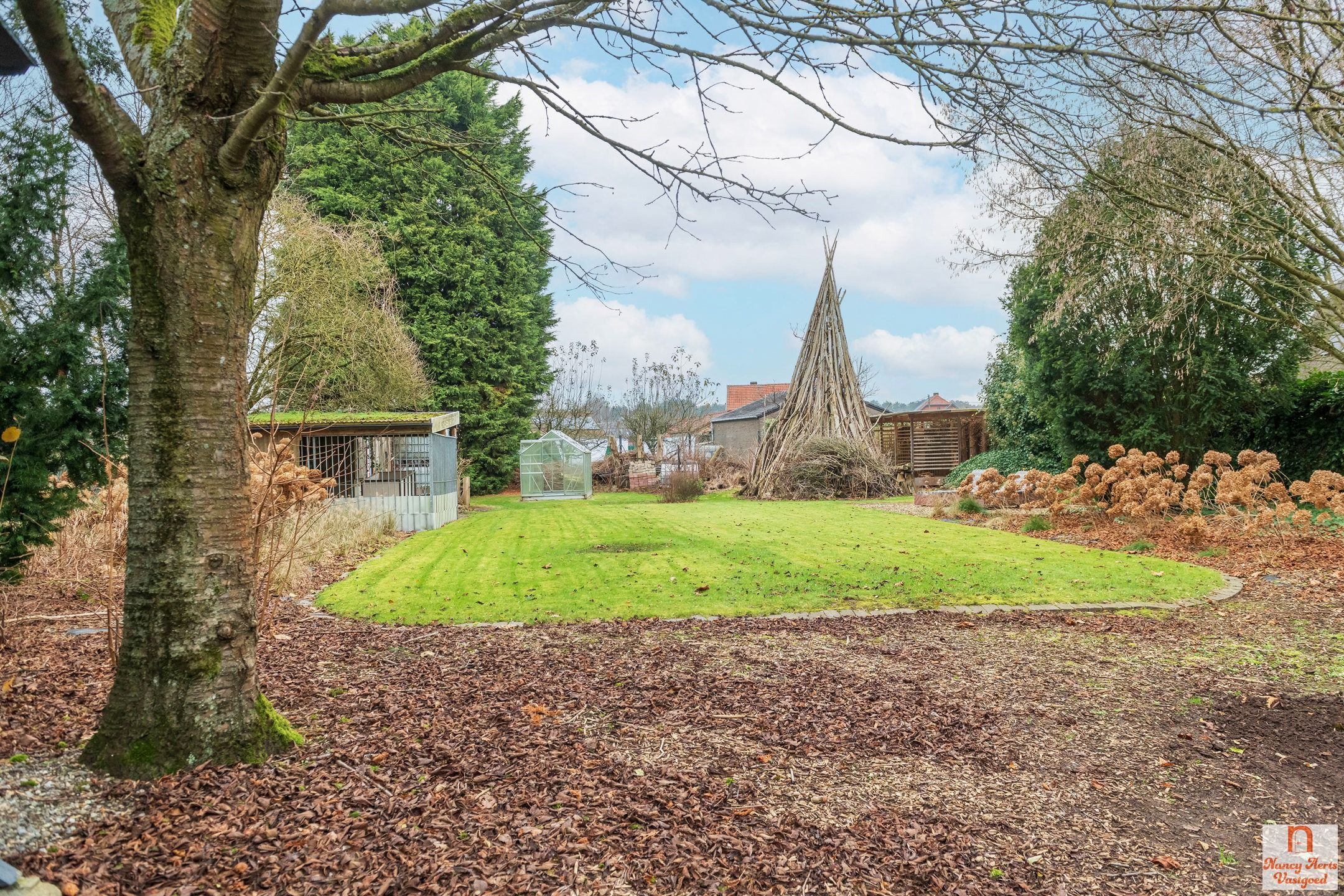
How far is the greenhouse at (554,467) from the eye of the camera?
2458 cm

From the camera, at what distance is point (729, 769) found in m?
3.23

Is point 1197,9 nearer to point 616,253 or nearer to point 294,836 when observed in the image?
point 616,253

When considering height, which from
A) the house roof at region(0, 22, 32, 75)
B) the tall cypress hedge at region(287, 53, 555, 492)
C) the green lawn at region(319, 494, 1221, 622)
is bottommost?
the green lawn at region(319, 494, 1221, 622)

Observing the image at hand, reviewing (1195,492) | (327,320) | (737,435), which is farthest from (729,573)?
(737,435)

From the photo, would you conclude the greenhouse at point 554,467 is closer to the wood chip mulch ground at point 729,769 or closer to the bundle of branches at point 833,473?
the bundle of branches at point 833,473

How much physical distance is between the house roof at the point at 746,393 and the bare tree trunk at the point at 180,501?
1946 inches

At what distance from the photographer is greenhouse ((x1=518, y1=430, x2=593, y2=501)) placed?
24.6 meters

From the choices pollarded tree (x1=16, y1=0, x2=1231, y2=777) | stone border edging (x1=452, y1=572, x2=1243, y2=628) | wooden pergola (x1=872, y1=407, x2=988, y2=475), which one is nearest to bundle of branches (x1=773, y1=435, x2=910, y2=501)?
wooden pergola (x1=872, y1=407, x2=988, y2=475)

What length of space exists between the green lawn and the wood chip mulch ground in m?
1.33

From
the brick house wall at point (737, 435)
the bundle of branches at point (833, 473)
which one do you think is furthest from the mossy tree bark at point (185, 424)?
the brick house wall at point (737, 435)

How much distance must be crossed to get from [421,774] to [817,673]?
2.44 meters

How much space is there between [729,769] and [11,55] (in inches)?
200

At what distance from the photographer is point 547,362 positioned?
29.6 m

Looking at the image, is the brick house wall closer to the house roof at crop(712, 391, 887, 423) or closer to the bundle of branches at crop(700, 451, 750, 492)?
the house roof at crop(712, 391, 887, 423)
